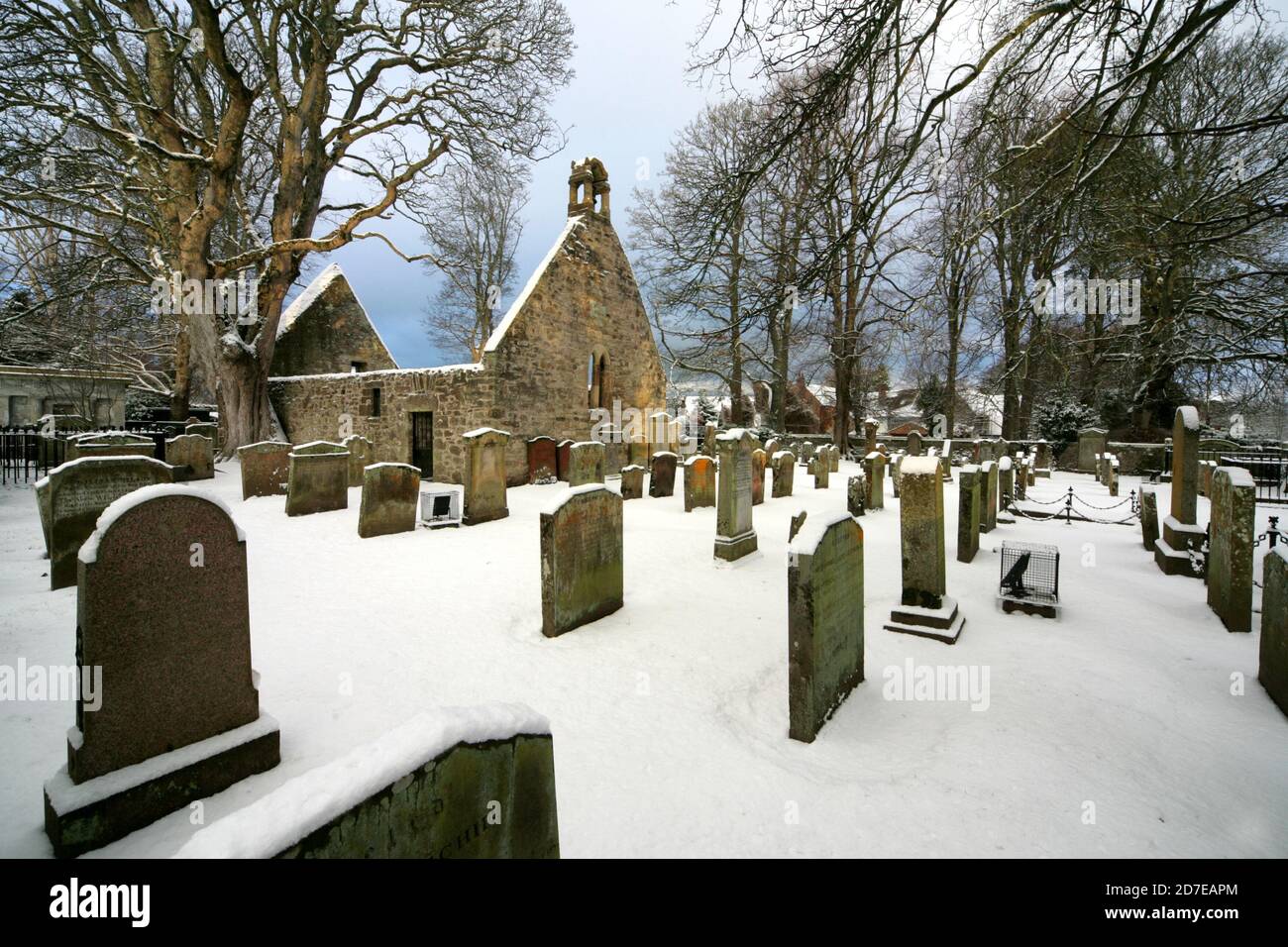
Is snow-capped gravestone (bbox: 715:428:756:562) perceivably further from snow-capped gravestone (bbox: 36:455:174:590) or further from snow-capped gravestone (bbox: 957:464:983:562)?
snow-capped gravestone (bbox: 36:455:174:590)

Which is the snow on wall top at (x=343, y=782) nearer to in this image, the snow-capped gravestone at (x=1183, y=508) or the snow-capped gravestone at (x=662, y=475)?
the snow-capped gravestone at (x=1183, y=508)

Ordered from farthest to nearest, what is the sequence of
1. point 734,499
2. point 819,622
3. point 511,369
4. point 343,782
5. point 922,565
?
point 511,369 → point 734,499 → point 922,565 → point 819,622 → point 343,782

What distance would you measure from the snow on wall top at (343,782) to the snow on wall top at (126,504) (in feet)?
6.07

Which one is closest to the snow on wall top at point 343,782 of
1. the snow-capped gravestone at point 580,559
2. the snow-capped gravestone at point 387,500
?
the snow-capped gravestone at point 580,559

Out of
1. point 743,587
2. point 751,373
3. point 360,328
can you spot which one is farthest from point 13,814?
point 751,373

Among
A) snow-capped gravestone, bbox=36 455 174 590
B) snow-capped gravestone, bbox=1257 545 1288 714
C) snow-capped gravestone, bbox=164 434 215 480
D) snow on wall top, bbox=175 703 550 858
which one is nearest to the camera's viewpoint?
snow on wall top, bbox=175 703 550 858

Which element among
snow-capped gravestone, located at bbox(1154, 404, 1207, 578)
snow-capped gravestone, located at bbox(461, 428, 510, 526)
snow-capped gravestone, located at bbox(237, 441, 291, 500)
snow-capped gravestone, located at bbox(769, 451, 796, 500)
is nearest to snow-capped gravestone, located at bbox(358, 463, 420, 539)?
snow-capped gravestone, located at bbox(461, 428, 510, 526)

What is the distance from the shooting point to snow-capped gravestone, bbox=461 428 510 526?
911cm

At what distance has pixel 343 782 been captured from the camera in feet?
4.32

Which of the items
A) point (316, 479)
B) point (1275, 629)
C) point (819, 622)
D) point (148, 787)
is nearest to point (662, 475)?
point (316, 479)

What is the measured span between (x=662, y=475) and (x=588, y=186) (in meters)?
10.8

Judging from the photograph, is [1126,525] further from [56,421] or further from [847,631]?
[56,421]

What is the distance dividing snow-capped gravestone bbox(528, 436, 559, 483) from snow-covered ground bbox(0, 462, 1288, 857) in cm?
778

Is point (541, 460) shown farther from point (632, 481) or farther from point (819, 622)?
point (819, 622)
